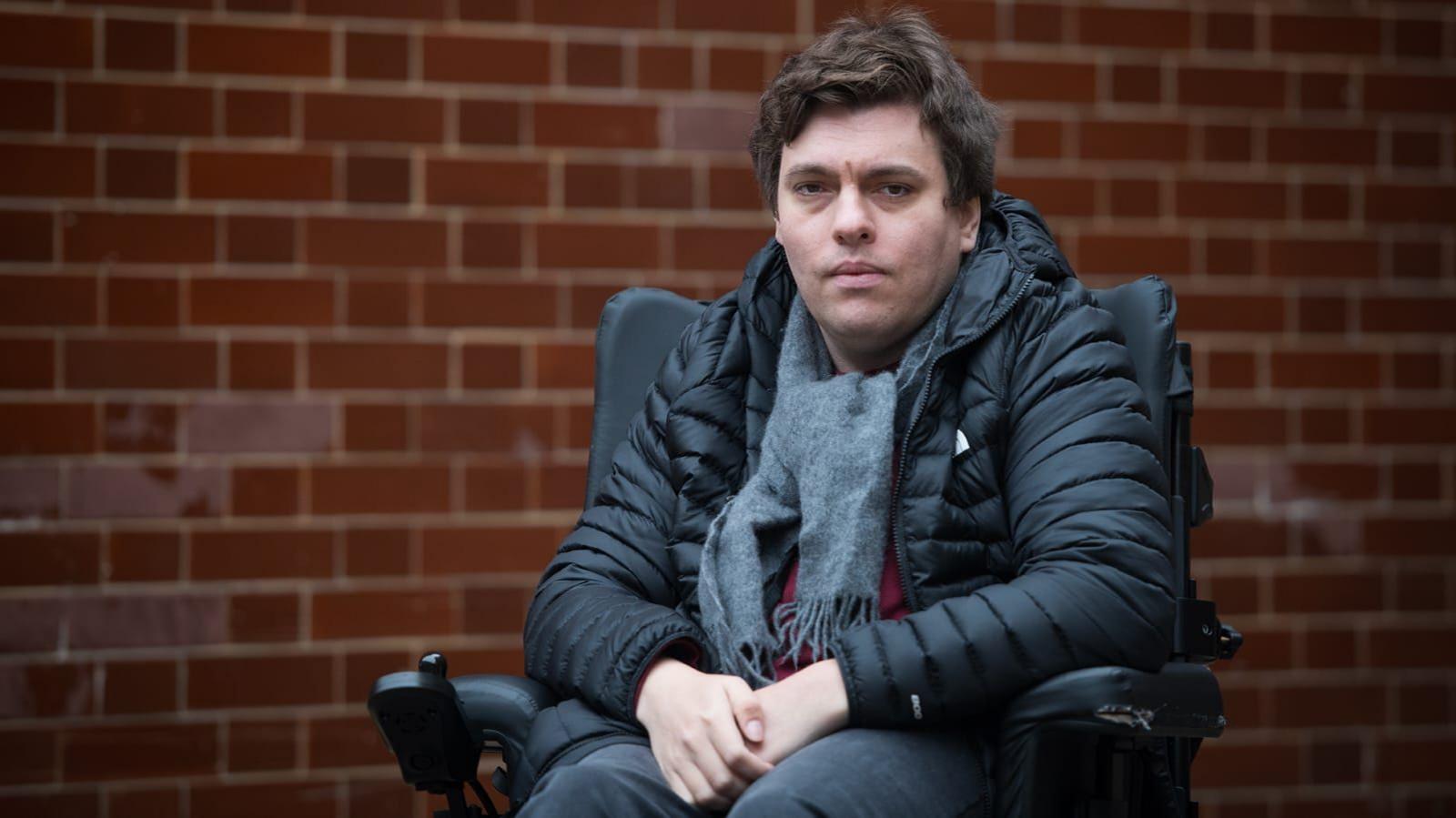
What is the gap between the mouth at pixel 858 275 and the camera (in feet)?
7.01

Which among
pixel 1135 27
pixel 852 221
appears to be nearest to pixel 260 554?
pixel 852 221

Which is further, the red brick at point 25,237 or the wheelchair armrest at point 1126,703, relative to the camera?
the red brick at point 25,237

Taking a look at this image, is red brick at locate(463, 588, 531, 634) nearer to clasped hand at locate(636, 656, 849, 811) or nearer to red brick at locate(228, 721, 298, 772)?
red brick at locate(228, 721, 298, 772)

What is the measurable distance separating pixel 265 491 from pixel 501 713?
154 cm

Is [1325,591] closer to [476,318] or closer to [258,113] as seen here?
[476,318]

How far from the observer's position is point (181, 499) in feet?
11.2

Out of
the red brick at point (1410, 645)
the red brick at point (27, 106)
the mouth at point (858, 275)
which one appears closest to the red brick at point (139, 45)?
the red brick at point (27, 106)

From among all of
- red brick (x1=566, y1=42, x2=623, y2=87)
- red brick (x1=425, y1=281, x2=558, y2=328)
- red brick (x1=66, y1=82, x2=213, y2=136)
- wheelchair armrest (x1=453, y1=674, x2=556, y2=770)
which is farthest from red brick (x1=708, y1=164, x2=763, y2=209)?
wheelchair armrest (x1=453, y1=674, x2=556, y2=770)

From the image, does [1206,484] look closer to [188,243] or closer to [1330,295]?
[1330,295]

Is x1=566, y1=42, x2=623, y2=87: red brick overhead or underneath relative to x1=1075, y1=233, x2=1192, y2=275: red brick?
overhead

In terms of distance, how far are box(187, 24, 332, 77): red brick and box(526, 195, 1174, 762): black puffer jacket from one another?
4.92 feet

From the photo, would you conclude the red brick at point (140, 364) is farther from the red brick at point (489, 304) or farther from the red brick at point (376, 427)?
the red brick at point (489, 304)

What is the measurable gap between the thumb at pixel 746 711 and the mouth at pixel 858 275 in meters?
0.57

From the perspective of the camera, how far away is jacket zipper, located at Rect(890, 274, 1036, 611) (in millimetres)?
2047
